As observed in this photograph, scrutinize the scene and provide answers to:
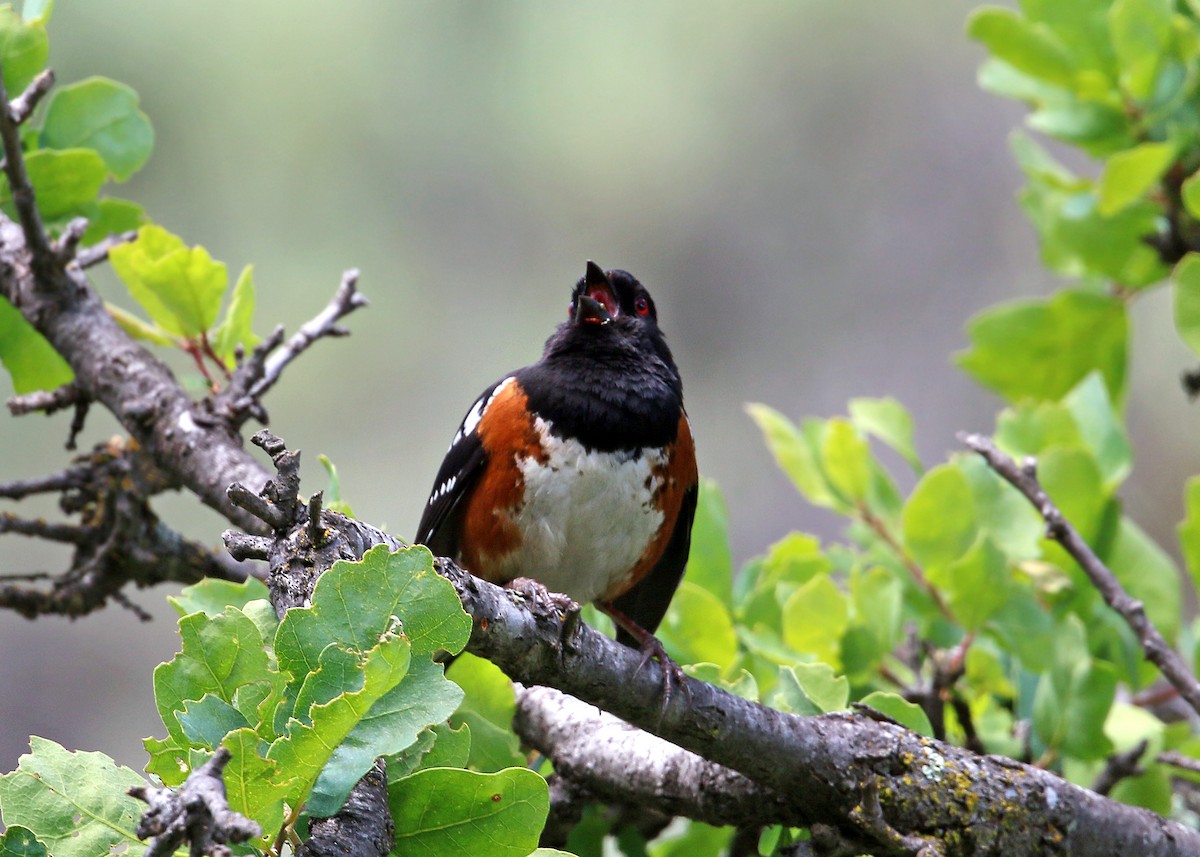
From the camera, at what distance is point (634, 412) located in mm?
2535

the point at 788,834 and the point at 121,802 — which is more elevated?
the point at 121,802

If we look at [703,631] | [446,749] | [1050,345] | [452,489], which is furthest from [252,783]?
[1050,345]

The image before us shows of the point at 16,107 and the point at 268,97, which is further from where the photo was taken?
the point at 268,97

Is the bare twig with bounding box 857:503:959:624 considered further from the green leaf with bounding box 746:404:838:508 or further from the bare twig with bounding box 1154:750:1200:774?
the bare twig with bounding box 1154:750:1200:774

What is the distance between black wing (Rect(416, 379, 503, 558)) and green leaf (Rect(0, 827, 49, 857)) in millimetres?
1371

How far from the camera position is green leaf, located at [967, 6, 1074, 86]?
9.22 ft

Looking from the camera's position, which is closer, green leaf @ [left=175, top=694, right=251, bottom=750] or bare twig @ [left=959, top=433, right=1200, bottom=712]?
green leaf @ [left=175, top=694, right=251, bottom=750]

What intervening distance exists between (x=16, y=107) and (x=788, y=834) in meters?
1.89

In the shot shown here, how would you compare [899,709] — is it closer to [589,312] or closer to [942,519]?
[942,519]

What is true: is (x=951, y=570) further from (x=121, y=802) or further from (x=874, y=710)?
(x=121, y=802)

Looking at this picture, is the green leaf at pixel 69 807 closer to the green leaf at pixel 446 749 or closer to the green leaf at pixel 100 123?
the green leaf at pixel 446 749

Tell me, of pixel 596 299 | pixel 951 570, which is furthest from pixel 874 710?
pixel 596 299

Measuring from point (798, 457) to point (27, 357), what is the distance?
5.69 feet

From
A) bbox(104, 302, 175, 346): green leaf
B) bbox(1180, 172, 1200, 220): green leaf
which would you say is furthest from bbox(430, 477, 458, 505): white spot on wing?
bbox(1180, 172, 1200, 220): green leaf
